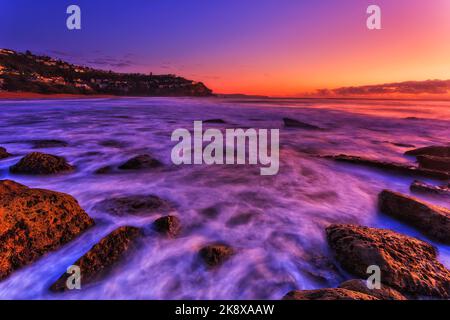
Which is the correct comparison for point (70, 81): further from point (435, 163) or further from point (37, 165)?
point (435, 163)

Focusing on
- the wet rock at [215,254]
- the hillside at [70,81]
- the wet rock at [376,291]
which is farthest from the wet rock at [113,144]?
the hillside at [70,81]

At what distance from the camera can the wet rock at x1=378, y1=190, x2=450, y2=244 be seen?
3.63 meters

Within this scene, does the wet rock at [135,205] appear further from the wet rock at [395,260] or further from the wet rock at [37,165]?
the wet rock at [395,260]

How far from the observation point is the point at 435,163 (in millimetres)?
6887

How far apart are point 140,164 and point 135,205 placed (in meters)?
2.54

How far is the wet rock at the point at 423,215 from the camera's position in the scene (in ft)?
11.9

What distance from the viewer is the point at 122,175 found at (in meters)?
6.15

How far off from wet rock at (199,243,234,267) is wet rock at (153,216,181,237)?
0.60 metres

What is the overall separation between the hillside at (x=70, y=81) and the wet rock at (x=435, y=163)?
54016 mm

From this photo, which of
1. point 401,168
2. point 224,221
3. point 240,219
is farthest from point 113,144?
point 401,168

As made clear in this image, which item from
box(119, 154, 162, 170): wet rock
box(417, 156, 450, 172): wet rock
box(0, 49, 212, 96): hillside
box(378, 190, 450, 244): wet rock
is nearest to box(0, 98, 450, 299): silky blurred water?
box(378, 190, 450, 244): wet rock

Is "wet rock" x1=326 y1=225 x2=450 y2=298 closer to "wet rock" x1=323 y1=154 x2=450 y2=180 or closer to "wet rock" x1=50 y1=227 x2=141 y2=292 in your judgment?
"wet rock" x1=50 y1=227 x2=141 y2=292
